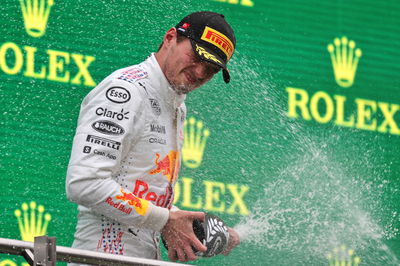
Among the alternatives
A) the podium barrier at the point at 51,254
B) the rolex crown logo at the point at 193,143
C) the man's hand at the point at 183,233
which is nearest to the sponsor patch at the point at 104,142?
the man's hand at the point at 183,233

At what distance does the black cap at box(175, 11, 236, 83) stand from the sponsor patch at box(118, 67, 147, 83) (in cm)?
17

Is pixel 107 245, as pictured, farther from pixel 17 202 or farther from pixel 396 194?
pixel 396 194

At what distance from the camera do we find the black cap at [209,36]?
2508 mm

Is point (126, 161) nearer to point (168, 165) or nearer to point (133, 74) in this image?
point (168, 165)

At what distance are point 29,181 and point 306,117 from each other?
4.16 ft

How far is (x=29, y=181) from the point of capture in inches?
139

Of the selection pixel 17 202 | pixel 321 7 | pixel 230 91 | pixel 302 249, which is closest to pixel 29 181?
pixel 17 202

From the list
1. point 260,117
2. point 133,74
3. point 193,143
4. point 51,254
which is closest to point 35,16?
point 193,143

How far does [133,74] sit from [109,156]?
31cm

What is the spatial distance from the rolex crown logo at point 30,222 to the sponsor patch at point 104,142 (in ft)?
4.12

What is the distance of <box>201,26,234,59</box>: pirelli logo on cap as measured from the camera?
2.53 metres

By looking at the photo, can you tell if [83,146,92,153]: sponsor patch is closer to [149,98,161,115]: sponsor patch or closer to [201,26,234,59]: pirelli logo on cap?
[149,98,161,115]: sponsor patch

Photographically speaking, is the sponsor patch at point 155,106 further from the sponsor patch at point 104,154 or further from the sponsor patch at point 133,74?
the sponsor patch at point 104,154

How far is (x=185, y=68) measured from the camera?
2.54 meters
